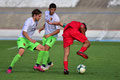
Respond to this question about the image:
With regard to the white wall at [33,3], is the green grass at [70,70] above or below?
below

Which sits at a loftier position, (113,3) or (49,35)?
(113,3)

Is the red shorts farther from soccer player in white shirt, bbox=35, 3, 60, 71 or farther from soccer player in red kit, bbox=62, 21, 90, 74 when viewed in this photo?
soccer player in white shirt, bbox=35, 3, 60, 71

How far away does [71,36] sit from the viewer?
28.4 ft

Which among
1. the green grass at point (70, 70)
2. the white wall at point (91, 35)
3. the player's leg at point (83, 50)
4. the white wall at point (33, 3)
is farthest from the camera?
the white wall at point (33, 3)

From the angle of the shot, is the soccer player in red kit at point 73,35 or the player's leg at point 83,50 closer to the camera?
the player's leg at point 83,50

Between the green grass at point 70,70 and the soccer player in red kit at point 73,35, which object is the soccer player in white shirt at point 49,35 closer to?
the green grass at point 70,70

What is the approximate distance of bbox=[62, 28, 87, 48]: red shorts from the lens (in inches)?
334

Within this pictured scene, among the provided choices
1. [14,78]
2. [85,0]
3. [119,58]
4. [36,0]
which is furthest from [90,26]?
[14,78]

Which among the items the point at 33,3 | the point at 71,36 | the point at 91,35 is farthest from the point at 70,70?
the point at 33,3

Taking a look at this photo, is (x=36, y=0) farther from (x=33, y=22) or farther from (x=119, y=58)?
(x=33, y=22)

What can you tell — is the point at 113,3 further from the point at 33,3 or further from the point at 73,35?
the point at 73,35

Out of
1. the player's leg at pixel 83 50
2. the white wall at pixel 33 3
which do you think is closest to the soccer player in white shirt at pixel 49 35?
the player's leg at pixel 83 50

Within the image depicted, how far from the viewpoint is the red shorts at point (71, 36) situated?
334 inches

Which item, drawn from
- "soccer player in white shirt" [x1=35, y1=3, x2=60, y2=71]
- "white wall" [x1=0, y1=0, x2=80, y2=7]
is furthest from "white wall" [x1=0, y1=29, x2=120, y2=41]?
"soccer player in white shirt" [x1=35, y1=3, x2=60, y2=71]
